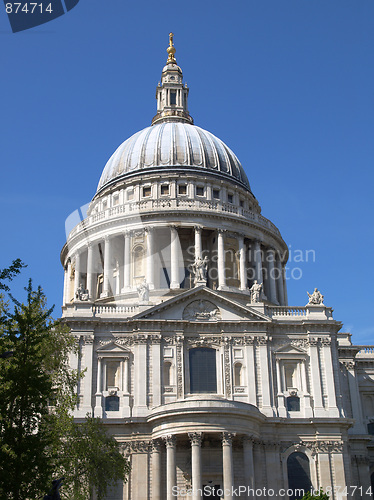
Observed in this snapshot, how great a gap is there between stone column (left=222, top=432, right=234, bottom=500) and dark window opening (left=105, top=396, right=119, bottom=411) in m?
8.92

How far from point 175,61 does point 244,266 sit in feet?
114

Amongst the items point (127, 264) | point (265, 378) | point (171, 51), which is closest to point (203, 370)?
point (265, 378)

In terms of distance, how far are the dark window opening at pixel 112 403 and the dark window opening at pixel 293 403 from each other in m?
12.9

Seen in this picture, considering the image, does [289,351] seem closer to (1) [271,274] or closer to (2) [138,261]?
(1) [271,274]

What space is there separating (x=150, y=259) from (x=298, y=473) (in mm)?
24781

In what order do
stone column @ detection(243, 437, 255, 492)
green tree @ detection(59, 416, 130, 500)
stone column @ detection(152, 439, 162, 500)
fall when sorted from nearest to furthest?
green tree @ detection(59, 416, 130, 500) → stone column @ detection(243, 437, 255, 492) → stone column @ detection(152, 439, 162, 500)

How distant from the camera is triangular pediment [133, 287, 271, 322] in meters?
52.9

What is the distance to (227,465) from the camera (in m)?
45.0

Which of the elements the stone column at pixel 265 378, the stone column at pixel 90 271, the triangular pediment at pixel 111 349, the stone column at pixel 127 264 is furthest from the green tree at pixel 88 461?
the stone column at pixel 90 271

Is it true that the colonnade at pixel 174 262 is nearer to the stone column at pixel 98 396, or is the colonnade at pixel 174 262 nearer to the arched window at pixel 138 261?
the arched window at pixel 138 261

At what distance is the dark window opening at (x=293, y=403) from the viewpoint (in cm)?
5156

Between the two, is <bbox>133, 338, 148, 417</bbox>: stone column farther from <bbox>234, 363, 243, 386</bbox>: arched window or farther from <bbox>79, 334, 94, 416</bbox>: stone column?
<bbox>234, 363, 243, 386</bbox>: arched window

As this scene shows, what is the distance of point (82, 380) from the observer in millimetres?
50375

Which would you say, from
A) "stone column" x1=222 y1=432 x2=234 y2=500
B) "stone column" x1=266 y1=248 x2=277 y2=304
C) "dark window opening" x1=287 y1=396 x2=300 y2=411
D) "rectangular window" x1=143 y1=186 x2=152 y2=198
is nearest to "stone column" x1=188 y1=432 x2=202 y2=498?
"stone column" x1=222 y1=432 x2=234 y2=500
